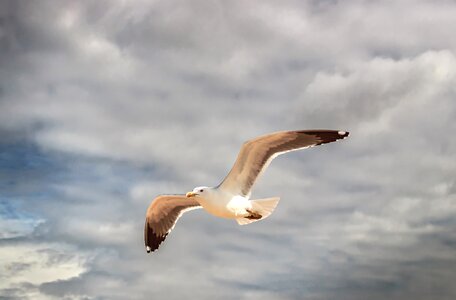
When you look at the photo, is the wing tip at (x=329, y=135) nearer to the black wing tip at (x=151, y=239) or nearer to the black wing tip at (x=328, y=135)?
the black wing tip at (x=328, y=135)

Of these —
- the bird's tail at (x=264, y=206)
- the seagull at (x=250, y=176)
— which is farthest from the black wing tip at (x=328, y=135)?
the bird's tail at (x=264, y=206)

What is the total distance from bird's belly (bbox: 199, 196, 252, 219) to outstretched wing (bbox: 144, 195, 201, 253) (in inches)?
103

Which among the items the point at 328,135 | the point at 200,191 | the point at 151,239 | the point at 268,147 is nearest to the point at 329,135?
the point at 328,135

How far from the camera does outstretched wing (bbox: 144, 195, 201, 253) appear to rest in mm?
16859

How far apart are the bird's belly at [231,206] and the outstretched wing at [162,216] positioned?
103 inches

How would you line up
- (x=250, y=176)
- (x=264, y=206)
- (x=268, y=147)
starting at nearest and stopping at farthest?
1. (x=268, y=147)
2. (x=264, y=206)
3. (x=250, y=176)

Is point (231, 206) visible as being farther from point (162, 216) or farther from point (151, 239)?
point (151, 239)

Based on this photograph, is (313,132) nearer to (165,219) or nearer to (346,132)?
(346,132)

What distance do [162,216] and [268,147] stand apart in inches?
A: 184

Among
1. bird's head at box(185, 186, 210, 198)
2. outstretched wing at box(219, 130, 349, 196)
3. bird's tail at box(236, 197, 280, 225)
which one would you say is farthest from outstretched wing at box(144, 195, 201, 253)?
bird's tail at box(236, 197, 280, 225)

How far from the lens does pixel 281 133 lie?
45.0 ft

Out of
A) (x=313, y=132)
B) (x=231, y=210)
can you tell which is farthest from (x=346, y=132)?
(x=231, y=210)

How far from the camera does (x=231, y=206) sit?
13984mm

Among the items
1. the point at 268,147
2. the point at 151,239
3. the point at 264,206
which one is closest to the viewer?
the point at 268,147
